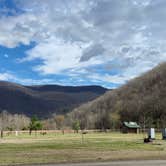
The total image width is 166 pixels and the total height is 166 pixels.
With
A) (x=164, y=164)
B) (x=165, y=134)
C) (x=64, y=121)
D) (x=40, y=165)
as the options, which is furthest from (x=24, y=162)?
(x=64, y=121)

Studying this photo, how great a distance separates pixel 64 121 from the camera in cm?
18550

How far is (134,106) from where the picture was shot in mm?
163875

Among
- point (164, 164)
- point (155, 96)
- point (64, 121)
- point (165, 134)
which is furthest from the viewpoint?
point (64, 121)

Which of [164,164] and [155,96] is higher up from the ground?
[155,96]

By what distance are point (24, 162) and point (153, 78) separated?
177089 millimetres

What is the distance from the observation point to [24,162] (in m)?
21.2

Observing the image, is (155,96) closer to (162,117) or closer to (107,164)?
(162,117)

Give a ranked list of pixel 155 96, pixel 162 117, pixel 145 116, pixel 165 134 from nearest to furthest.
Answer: pixel 165 134 < pixel 162 117 < pixel 145 116 < pixel 155 96

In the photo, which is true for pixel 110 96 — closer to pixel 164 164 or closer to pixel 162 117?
pixel 162 117

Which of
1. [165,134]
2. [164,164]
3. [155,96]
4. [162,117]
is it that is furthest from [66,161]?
[155,96]

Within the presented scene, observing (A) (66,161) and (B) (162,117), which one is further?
(B) (162,117)

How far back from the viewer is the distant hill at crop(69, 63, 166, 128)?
488 feet

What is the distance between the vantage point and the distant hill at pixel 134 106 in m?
149

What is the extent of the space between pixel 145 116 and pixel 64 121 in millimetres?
48804
